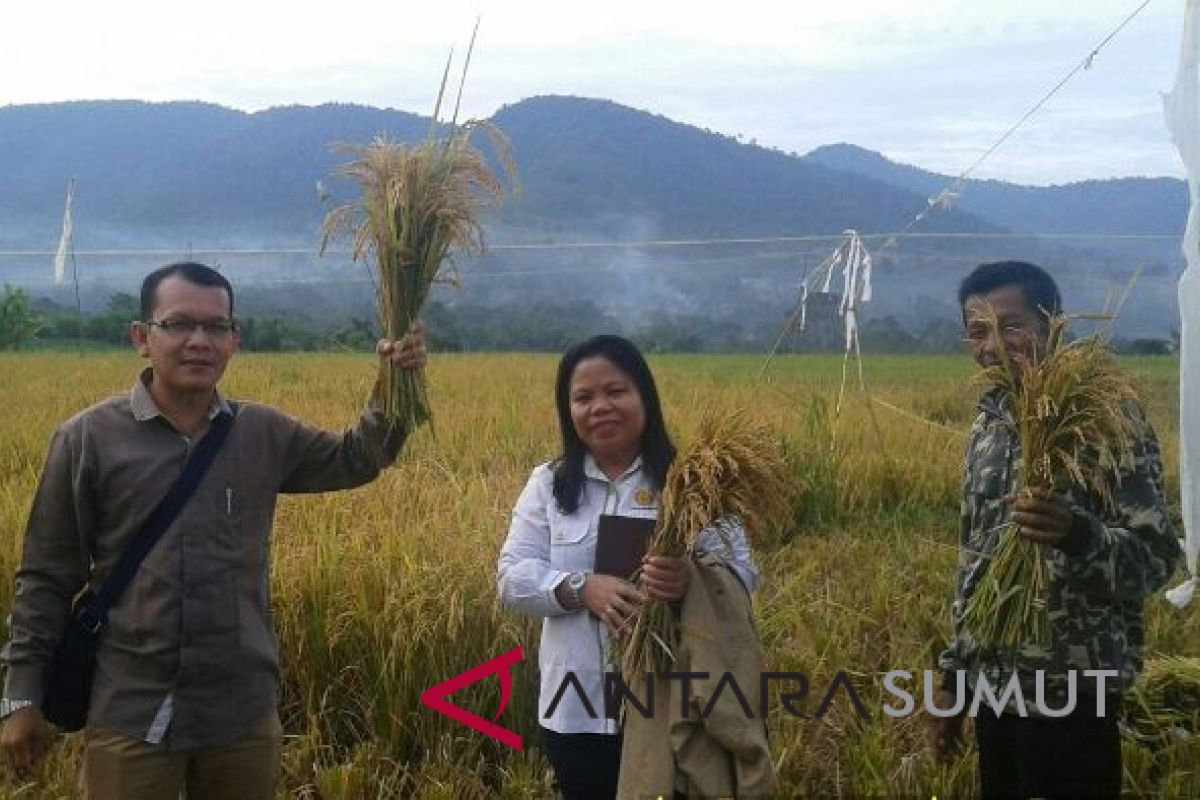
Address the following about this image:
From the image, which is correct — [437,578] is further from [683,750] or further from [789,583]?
[683,750]

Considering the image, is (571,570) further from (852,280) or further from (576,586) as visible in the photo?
(852,280)

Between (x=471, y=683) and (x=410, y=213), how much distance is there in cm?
153

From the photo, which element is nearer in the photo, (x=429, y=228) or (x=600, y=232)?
(x=429, y=228)

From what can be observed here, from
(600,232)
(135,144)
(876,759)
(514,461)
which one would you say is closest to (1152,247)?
(514,461)

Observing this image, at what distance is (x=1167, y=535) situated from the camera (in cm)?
200

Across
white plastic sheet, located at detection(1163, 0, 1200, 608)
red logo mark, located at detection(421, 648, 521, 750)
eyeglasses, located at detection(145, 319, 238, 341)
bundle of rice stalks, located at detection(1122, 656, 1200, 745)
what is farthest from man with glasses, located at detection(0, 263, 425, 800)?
white plastic sheet, located at detection(1163, 0, 1200, 608)

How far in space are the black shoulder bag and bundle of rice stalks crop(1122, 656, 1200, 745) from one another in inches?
102

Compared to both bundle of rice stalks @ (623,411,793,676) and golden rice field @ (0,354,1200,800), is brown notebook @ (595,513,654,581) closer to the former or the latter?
bundle of rice stalks @ (623,411,793,676)

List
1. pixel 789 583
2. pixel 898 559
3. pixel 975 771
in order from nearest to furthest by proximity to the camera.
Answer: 1. pixel 975 771
2. pixel 789 583
3. pixel 898 559

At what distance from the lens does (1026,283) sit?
2213mm

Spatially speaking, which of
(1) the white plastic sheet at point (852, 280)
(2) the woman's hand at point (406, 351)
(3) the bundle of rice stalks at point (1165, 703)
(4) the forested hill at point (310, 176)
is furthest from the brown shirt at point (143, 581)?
(4) the forested hill at point (310, 176)

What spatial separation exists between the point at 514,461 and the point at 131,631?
14.9 feet

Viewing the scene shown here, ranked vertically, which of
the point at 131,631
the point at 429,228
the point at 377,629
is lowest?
the point at 377,629

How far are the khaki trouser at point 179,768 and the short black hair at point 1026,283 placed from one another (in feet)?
5.49
